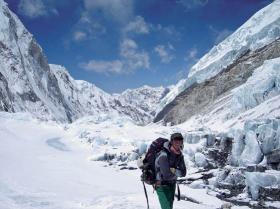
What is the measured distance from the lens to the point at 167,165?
7.32m

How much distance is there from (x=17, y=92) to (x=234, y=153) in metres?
94.3

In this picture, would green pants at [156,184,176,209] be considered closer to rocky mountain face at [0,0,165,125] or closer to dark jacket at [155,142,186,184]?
dark jacket at [155,142,186,184]

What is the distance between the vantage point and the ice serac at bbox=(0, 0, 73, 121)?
112m

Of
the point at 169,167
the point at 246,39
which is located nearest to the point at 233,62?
the point at 246,39

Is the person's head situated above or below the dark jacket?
above

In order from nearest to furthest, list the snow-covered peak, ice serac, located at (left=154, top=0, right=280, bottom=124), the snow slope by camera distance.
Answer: the snow slope
ice serac, located at (left=154, top=0, right=280, bottom=124)
the snow-covered peak

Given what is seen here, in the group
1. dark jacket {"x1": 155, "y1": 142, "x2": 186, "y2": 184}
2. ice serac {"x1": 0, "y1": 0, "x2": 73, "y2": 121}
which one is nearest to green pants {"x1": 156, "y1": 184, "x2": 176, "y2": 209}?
dark jacket {"x1": 155, "y1": 142, "x2": 186, "y2": 184}

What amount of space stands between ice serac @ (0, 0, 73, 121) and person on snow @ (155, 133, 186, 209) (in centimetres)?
9119

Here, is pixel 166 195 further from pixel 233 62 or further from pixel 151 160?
pixel 233 62

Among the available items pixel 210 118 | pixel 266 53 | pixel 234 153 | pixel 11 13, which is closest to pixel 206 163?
pixel 234 153

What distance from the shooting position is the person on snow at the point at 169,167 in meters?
7.30

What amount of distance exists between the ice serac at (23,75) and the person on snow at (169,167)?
9119 cm

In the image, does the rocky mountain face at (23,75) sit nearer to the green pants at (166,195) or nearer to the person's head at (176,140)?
A: the green pants at (166,195)

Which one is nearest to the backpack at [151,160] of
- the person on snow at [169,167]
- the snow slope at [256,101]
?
the person on snow at [169,167]
